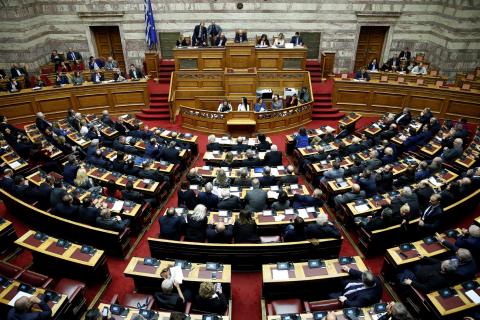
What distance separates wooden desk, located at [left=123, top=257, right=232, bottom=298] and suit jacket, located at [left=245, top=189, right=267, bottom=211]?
1.91 m

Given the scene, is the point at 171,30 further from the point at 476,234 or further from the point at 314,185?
the point at 476,234

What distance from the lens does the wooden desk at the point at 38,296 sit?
15.8ft

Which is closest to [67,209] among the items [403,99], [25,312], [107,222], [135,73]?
[107,222]

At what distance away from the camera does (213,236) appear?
615cm

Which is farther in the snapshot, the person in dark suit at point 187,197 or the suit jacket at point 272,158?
the suit jacket at point 272,158

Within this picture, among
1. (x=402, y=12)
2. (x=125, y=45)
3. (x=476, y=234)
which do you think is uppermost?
(x=402, y=12)

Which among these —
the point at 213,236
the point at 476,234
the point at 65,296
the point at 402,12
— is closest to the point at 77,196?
the point at 65,296

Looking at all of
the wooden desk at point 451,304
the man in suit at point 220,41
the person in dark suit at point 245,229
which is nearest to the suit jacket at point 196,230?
the person in dark suit at point 245,229

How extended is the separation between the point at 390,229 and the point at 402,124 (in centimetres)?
616

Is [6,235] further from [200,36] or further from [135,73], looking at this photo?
[200,36]

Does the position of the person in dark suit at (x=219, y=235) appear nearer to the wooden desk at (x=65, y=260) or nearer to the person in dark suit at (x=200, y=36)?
the wooden desk at (x=65, y=260)

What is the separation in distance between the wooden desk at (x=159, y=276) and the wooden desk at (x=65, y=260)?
2.42 ft

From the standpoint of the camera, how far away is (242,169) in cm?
842

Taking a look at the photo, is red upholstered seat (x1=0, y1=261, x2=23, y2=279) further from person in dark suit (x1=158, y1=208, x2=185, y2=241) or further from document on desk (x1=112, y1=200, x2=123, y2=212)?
person in dark suit (x1=158, y1=208, x2=185, y2=241)
